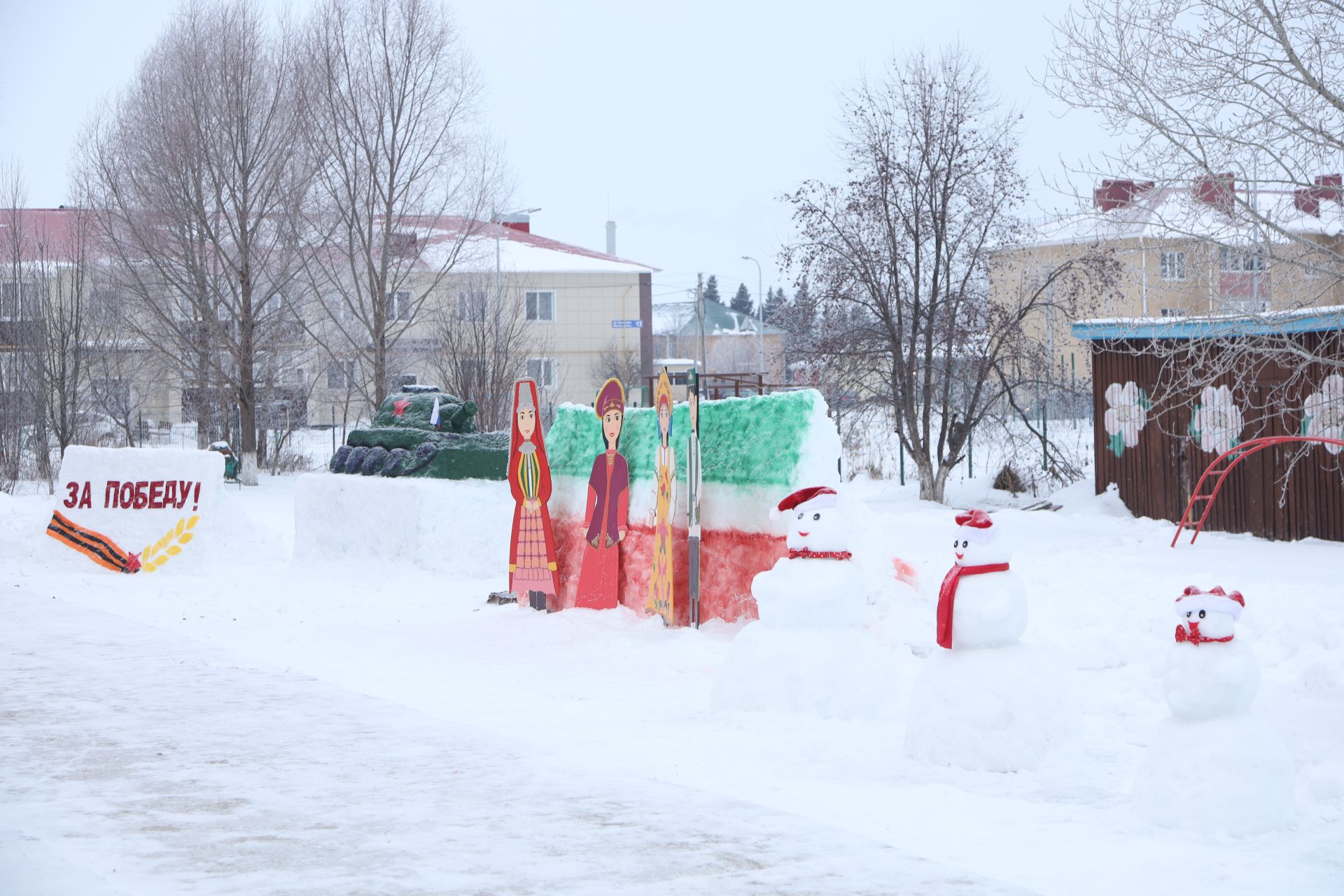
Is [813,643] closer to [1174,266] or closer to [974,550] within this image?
[974,550]

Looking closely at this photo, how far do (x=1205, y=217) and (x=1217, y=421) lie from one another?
632 centimetres

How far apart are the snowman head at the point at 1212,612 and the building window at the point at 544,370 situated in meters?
39.6

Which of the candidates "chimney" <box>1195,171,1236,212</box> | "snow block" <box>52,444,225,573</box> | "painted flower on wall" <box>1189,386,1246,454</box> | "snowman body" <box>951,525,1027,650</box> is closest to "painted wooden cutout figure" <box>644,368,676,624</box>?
"snowman body" <box>951,525,1027,650</box>

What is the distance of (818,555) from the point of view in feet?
24.8

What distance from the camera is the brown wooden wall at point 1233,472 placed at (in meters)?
15.2

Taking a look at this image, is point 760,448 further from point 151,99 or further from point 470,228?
point 151,99

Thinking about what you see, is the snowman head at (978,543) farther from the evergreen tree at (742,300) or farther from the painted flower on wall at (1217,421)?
the evergreen tree at (742,300)

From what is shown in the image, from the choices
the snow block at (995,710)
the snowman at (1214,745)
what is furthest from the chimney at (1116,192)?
the snowman at (1214,745)

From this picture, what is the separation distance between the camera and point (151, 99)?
29.1 metres

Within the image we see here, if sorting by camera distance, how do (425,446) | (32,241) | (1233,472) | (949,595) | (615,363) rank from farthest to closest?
1. (615,363)
2. (32,241)
3. (1233,472)
4. (425,446)
5. (949,595)

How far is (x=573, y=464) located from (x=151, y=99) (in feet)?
70.9

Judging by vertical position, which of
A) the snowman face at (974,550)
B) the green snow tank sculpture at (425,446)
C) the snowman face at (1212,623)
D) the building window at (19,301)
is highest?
the building window at (19,301)

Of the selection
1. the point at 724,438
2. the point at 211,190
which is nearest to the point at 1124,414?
the point at 724,438

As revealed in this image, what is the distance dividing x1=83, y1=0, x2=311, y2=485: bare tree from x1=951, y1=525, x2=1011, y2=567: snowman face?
78.8 feet
